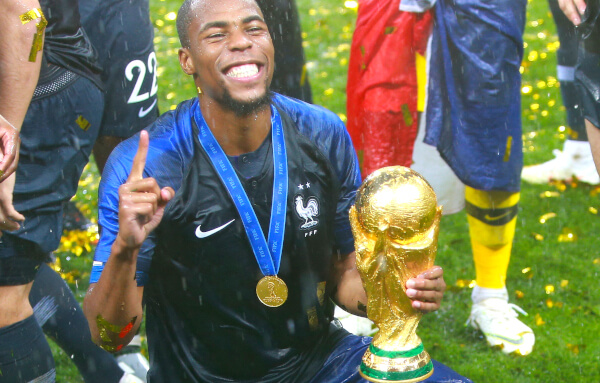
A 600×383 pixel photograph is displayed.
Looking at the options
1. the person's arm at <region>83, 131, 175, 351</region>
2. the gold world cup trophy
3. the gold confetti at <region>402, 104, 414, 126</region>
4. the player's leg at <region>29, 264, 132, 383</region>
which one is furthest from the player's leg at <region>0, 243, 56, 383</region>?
the gold confetti at <region>402, 104, 414, 126</region>

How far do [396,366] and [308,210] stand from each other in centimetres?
74

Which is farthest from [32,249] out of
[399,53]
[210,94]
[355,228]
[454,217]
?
[454,217]

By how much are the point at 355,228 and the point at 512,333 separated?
88.0 inches

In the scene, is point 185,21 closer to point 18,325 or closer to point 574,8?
point 18,325

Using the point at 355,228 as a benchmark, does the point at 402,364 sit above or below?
below

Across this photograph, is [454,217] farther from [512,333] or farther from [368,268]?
[368,268]

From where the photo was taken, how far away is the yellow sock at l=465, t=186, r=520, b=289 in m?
4.55

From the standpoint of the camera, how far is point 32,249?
11.4 ft

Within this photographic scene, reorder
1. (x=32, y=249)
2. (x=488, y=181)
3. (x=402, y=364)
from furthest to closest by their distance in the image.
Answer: (x=488, y=181) → (x=32, y=249) → (x=402, y=364)

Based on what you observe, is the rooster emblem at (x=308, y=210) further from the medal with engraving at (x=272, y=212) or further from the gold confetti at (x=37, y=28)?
the gold confetti at (x=37, y=28)

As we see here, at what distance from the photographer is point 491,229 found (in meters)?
4.61

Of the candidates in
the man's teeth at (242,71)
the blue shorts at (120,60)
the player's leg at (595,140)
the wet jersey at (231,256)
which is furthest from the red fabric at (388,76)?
the man's teeth at (242,71)

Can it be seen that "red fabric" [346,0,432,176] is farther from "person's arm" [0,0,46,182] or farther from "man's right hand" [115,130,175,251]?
"man's right hand" [115,130,175,251]

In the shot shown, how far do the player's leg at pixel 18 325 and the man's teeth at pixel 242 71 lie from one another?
112cm
